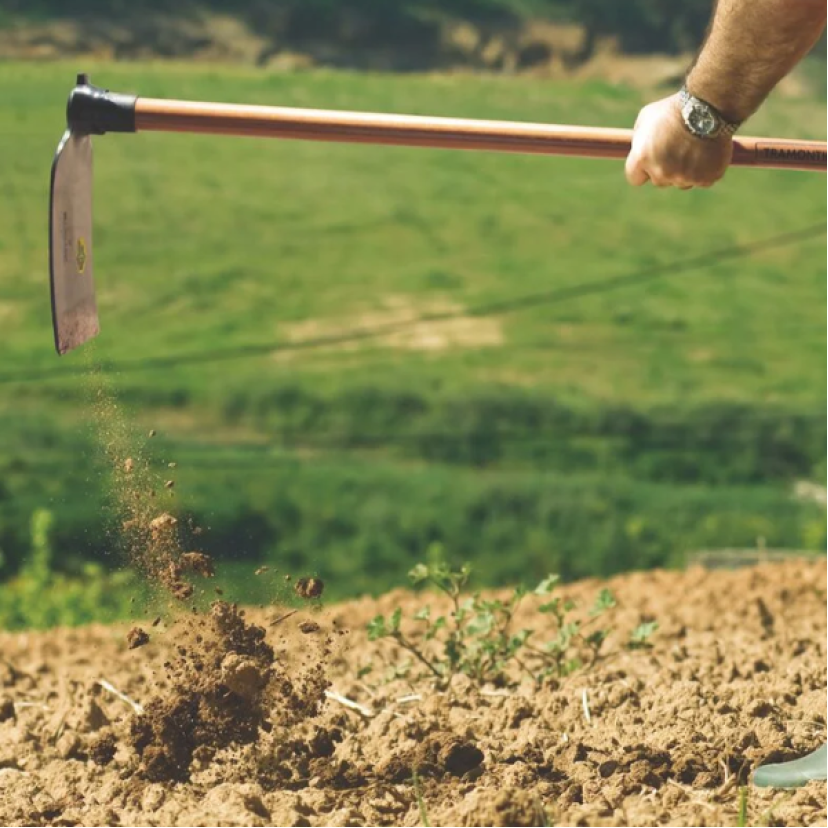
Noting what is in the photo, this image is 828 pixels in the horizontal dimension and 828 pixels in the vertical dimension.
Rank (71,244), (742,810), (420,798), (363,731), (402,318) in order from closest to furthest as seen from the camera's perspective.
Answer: (742,810) → (420,798) → (363,731) → (71,244) → (402,318)

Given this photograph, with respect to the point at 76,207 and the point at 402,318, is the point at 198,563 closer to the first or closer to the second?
the point at 76,207

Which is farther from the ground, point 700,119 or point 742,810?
point 700,119

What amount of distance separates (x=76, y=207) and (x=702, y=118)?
1.22 metres

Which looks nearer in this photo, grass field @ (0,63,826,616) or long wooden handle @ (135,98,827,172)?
long wooden handle @ (135,98,827,172)

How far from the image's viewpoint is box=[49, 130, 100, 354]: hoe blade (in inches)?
96.0

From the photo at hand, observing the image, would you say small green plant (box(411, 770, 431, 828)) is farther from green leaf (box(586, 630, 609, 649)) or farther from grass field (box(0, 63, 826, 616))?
grass field (box(0, 63, 826, 616))

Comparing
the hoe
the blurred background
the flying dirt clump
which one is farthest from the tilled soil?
the hoe

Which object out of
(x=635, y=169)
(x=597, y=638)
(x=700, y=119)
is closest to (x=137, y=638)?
(x=597, y=638)

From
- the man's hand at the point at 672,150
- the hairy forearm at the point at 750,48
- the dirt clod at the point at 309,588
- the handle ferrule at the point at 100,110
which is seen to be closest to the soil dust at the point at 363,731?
the dirt clod at the point at 309,588

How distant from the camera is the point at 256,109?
256 centimetres

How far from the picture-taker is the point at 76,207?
2.57 metres

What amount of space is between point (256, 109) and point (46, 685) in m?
1.33

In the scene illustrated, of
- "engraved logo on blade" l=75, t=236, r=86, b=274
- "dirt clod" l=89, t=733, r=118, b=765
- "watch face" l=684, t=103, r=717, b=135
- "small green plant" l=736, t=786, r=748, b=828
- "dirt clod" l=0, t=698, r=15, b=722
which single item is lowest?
"dirt clod" l=0, t=698, r=15, b=722

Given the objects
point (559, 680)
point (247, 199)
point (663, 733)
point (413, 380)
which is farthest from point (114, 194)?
point (663, 733)
